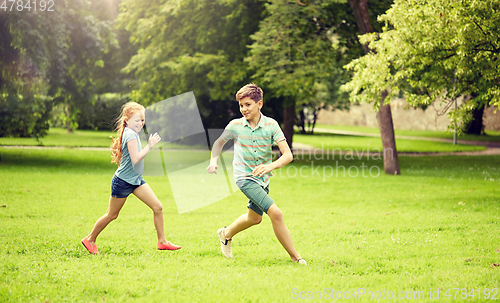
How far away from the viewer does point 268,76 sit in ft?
55.7

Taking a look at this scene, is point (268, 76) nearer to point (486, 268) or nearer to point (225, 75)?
point (225, 75)

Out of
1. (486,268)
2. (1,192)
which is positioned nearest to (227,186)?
(1,192)

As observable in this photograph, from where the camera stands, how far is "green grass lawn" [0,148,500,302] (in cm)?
463

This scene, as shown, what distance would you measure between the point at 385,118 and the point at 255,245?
11.1 metres

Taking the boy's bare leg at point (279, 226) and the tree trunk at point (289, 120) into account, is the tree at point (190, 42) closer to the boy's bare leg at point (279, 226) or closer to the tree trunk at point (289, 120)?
the tree trunk at point (289, 120)

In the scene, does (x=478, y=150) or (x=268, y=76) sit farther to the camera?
(x=478, y=150)

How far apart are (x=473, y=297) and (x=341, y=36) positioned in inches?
601

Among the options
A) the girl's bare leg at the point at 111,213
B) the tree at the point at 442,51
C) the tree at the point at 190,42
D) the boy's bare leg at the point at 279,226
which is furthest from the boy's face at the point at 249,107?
the tree at the point at 190,42

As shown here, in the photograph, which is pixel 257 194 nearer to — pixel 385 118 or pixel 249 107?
pixel 249 107

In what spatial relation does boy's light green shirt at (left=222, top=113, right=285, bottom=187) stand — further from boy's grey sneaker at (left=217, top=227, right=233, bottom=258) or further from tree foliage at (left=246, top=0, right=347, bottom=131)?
tree foliage at (left=246, top=0, right=347, bottom=131)

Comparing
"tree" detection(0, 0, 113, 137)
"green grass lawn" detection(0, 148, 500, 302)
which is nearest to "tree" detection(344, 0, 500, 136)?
"green grass lawn" detection(0, 148, 500, 302)

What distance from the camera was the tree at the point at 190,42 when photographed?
1880cm

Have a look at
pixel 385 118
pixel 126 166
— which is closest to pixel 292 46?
pixel 385 118

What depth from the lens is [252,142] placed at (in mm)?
5188
